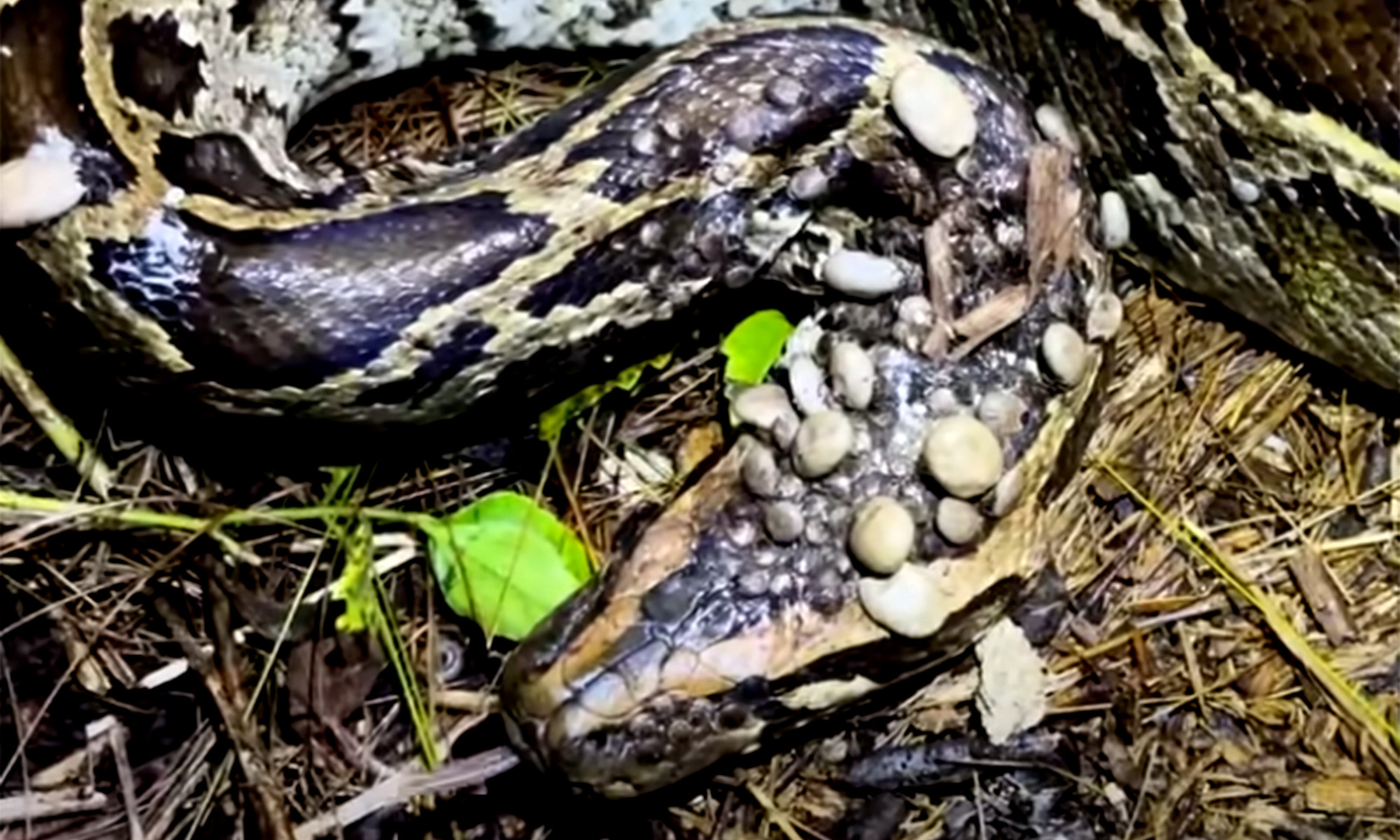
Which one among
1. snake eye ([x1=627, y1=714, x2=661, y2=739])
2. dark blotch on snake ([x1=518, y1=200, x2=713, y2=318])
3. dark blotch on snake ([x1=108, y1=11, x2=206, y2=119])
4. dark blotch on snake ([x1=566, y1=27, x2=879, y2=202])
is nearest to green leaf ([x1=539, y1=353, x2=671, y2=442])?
dark blotch on snake ([x1=518, y1=200, x2=713, y2=318])

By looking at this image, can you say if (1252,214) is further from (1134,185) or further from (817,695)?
(817,695)

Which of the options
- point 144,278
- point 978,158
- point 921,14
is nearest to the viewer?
point 144,278

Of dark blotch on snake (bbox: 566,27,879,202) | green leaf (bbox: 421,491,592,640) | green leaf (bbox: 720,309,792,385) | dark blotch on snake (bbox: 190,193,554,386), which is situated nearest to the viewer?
dark blotch on snake (bbox: 190,193,554,386)

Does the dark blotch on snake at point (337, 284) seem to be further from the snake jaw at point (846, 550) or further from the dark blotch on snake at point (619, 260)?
the snake jaw at point (846, 550)

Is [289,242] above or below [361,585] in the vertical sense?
above

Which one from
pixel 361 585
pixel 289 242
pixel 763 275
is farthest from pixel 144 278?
pixel 763 275

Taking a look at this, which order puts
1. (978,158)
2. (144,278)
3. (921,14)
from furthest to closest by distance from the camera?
1. (921,14)
2. (978,158)
3. (144,278)

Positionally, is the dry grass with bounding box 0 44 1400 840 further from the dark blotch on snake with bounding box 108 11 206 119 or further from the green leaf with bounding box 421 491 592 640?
the dark blotch on snake with bounding box 108 11 206 119
